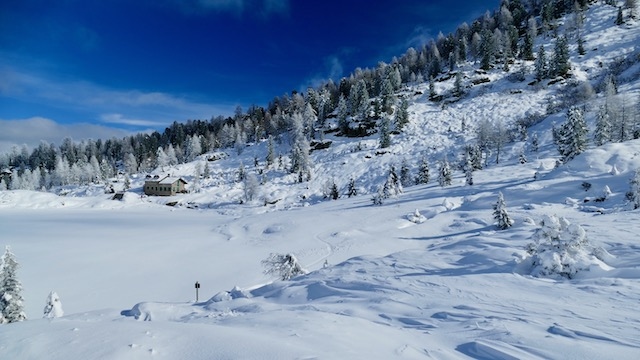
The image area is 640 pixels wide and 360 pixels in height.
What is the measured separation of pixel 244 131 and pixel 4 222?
75.9 meters

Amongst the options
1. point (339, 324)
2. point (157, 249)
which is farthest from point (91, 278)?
point (339, 324)

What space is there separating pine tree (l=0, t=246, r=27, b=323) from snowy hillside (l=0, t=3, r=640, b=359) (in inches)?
49.5

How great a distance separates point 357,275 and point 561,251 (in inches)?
262

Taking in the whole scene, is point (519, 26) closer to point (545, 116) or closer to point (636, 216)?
point (545, 116)

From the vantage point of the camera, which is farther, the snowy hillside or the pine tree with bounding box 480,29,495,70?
the pine tree with bounding box 480,29,495,70

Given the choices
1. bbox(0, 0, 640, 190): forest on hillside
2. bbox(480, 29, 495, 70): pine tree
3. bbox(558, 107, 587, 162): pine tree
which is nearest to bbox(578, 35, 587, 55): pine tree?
bbox(0, 0, 640, 190): forest on hillside

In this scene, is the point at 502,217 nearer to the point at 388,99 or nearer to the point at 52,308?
the point at 52,308

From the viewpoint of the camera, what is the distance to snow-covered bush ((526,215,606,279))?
993cm

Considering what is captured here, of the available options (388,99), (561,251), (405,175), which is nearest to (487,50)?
(388,99)

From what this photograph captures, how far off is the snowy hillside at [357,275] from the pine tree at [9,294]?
4.13 feet

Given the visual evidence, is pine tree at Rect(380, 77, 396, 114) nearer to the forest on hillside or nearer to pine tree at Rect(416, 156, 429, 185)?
the forest on hillside

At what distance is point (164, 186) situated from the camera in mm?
83562

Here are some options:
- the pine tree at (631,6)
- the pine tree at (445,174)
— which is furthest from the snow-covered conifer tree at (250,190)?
the pine tree at (631,6)

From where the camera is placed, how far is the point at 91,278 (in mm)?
23219
